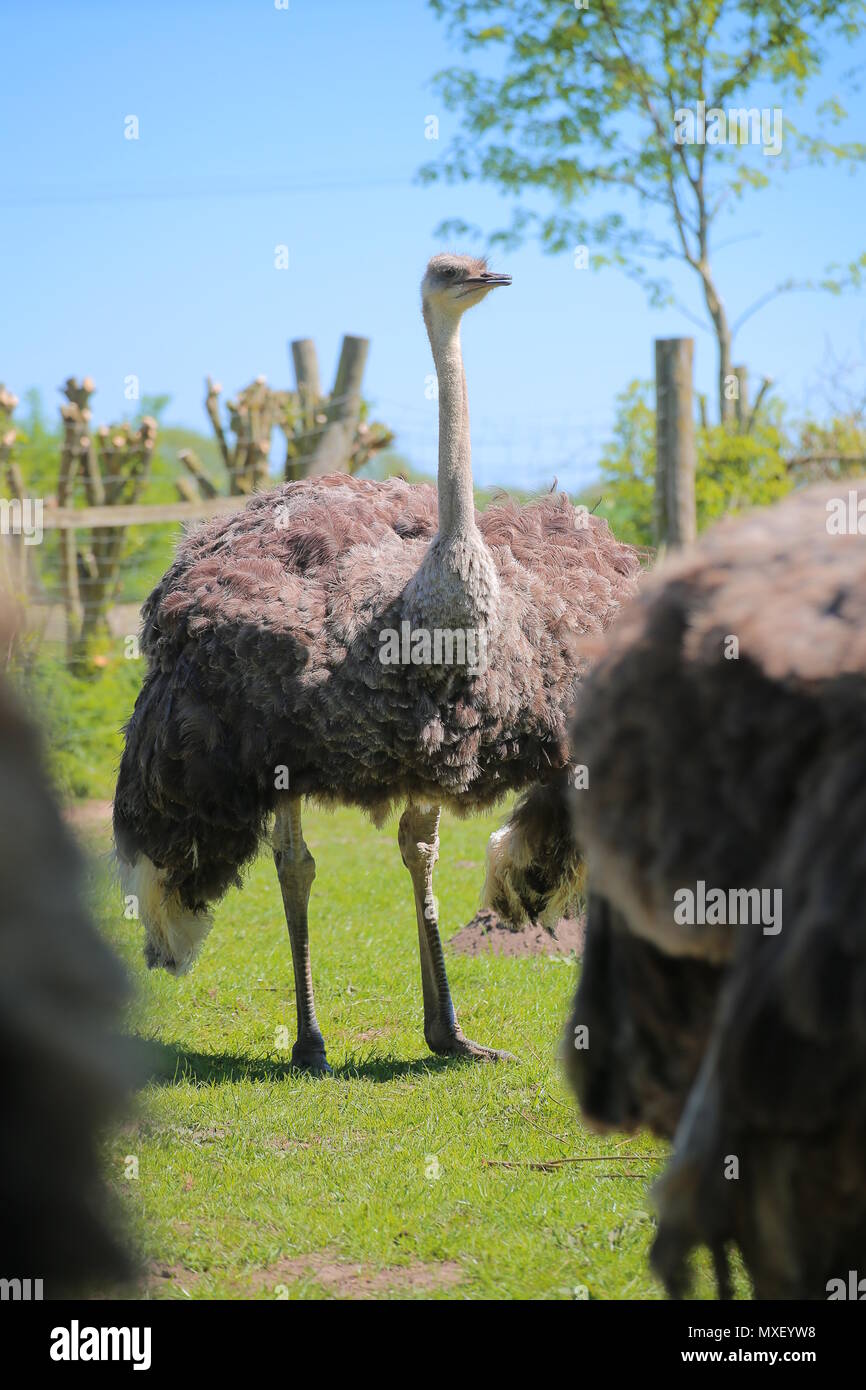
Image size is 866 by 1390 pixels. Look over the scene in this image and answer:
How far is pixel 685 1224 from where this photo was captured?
2.04 meters

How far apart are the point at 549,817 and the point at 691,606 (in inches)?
139

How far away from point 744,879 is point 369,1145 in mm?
2916

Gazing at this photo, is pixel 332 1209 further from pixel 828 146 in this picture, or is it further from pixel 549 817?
pixel 828 146

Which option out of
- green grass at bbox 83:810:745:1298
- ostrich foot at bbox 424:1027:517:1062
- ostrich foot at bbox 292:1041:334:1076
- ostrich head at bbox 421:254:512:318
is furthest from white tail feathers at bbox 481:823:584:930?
ostrich head at bbox 421:254:512:318

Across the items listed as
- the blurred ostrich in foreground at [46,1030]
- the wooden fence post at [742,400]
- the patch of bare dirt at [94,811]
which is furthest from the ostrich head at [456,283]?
the wooden fence post at [742,400]

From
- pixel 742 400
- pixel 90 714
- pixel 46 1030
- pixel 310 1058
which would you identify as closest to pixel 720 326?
pixel 742 400

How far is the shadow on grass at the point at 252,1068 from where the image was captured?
5238 millimetres

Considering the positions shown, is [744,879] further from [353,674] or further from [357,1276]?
[353,674]

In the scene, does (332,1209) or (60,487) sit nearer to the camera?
(332,1209)

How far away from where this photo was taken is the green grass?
375 cm

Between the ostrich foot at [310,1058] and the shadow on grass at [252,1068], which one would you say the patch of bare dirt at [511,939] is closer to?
the shadow on grass at [252,1068]

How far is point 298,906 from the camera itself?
5.60 metres

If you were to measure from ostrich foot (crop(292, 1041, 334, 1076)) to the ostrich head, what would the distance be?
2.79 metres

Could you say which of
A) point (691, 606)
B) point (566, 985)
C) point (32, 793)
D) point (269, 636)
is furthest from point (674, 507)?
point (32, 793)
